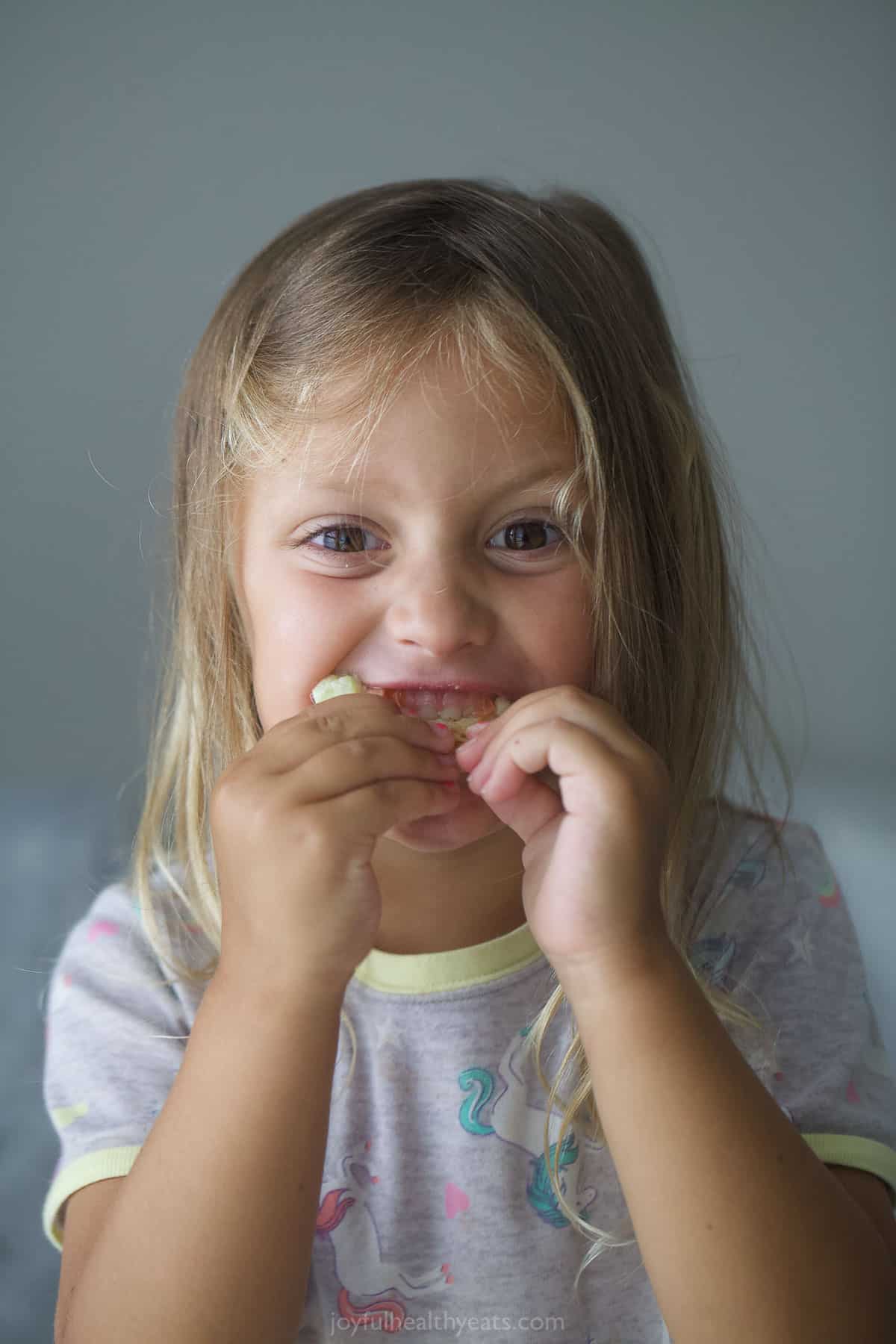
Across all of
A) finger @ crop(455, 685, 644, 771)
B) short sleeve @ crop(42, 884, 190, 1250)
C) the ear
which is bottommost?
the ear

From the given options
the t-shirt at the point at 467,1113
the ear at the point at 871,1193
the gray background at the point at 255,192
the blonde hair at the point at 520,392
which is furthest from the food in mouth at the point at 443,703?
the gray background at the point at 255,192

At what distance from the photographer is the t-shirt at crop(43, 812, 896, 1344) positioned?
0.94 meters

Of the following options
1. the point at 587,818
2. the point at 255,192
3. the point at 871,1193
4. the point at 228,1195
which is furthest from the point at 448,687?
the point at 255,192

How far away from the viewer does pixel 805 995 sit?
0.99 metres

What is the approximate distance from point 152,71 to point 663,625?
3.25 ft

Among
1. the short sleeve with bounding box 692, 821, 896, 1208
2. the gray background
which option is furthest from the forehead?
the gray background

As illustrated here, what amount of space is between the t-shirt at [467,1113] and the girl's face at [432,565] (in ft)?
0.60

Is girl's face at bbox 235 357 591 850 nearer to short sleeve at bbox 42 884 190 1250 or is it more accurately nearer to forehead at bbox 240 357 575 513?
forehead at bbox 240 357 575 513

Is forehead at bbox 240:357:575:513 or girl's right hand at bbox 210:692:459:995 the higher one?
forehead at bbox 240:357:575:513

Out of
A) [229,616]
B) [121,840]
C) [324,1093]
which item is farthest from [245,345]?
[121,840]

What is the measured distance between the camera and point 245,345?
0.95 m

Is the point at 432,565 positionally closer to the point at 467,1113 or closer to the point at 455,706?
the point at 455,706

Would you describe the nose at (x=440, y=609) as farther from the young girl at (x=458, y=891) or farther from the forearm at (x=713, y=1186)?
the forearm at (x=713, y=1186)

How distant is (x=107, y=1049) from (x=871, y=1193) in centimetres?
55
